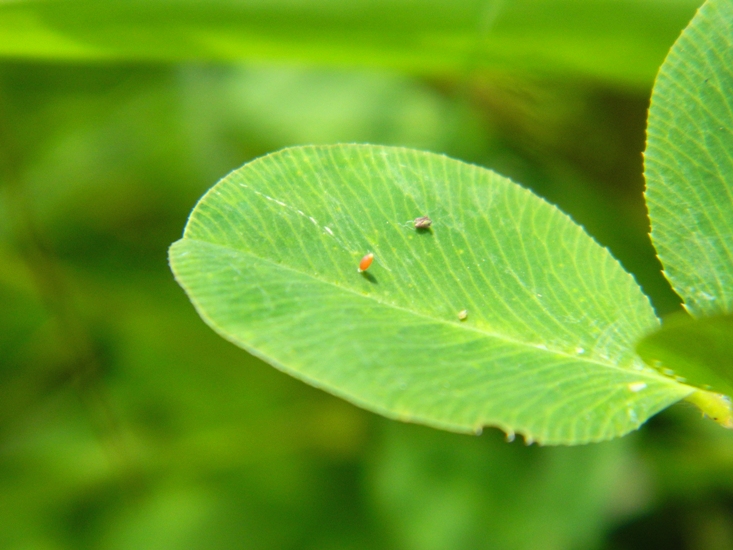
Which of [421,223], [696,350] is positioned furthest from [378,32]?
[696,350]

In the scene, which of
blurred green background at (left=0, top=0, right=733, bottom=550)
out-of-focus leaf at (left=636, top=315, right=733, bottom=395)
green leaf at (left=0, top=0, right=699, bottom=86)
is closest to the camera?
out-of-focus leaf at (left=636, top=315, right=733, bottom=395)

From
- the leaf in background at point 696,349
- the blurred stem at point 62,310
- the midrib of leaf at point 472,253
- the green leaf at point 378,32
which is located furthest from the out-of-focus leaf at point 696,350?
the blurred stem at point 62,310

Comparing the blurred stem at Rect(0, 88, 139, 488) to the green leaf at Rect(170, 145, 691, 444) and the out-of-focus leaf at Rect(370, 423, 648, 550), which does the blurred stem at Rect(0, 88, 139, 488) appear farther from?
the green leaf at Rect(170, 145, 691, 444)

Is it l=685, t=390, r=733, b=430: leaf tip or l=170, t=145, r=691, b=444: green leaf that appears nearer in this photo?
l=170, t=145, r=691, b=444: green leaf

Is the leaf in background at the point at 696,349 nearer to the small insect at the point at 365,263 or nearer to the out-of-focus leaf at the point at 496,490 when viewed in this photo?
the small insect at the point at 365,263

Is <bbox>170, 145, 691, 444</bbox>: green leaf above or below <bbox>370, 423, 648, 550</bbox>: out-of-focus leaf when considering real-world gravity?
above

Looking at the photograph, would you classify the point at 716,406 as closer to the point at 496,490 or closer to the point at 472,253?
the point at 472,253

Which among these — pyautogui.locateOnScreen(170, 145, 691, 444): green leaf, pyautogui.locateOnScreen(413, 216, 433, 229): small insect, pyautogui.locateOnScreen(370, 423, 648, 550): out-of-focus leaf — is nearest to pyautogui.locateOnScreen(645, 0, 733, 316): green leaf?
pyautogui.locateOnScreen(170, 145, 691, 444): green leaf

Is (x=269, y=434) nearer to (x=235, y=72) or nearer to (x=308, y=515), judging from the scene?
(x=308, y=515)

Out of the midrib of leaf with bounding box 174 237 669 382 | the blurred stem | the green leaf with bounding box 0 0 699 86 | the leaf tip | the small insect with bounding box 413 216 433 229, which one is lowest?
A: the blurred stem
